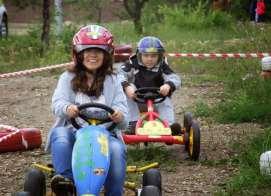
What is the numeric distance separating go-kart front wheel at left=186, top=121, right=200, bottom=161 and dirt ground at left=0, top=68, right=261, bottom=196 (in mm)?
83

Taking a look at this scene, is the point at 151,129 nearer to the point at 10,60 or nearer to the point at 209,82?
the point at 209,82

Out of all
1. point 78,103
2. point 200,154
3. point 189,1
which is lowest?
point 200,154

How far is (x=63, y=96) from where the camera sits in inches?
194

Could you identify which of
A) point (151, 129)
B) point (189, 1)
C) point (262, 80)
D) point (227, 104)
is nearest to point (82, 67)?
point (151, 129)

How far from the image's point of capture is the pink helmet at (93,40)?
15.8 feet

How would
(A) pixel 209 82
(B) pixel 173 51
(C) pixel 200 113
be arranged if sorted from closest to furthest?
(C) pixel 200 113
(A) pixel 209 82
(B) pixel 173 51

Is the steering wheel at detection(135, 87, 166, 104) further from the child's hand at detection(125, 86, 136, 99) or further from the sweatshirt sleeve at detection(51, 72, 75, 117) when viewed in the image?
the sweatshirt sleeve at detection(51, 72, 75, 117)

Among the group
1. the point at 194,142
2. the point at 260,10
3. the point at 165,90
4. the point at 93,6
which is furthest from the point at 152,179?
the point at 260,10

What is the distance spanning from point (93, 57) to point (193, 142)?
1.77 meters

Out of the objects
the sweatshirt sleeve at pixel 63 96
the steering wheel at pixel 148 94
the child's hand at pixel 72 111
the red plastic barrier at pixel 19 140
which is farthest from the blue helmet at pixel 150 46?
the child's hand at pixel 72 111

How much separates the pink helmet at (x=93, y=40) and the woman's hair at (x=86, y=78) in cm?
8

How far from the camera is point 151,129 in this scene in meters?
6.53

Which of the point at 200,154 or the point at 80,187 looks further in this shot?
the point at 200,154

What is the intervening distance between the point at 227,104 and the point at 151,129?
2509 mm
